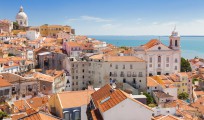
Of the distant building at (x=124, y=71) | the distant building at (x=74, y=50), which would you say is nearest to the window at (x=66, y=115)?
the distant building at (x=124, y=71)

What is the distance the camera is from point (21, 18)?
307 feet

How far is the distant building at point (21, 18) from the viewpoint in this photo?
306 feet

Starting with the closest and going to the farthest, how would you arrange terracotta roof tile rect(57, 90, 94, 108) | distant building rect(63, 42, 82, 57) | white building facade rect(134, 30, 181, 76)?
terracotta roof tile rect(57, 90, 94, 108), distant building rect(63, 42, 82, 57), white building facade rect(134, 30, 181, 76)

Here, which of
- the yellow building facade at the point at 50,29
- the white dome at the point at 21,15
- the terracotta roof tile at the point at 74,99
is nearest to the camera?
the terracotta roof tile at the point at 74,99

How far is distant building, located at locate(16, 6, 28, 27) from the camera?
93.3 metres

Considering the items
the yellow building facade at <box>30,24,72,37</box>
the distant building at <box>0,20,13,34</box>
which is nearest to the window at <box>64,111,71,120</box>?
the distant building at <box>0,20,13,34</box>

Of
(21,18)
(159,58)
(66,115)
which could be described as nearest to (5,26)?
(21,18)

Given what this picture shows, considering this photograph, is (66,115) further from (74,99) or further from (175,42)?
(175,42)

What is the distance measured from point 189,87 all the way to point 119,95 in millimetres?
33112

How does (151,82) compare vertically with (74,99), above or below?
below

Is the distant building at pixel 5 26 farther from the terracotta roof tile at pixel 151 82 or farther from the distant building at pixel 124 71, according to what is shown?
the terracotta roof tile at pixel 151 82

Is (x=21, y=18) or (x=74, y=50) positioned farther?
(x=21, y=18)

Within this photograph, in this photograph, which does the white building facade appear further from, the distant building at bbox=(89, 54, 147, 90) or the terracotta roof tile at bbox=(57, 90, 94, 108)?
the terracotta roof tile at bbox=(57, 90, 94, 108)

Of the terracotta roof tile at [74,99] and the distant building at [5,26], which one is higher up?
the distant building at [5,26]
